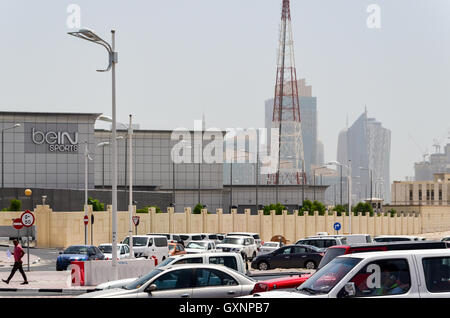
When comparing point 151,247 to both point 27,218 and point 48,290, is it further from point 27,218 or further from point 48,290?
point 48,290

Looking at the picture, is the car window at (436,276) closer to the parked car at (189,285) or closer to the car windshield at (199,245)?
the parked car at (189,285)

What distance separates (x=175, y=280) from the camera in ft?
48.5

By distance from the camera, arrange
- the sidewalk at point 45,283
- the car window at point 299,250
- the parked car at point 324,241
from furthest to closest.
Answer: the parked car at point 324,241 → the car window at point 299,250 → the sidewalk at point 45,283

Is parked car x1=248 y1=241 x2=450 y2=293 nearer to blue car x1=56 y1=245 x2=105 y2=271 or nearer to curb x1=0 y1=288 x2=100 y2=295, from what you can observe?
curb x1=0 y1=288 x2=100 y2=295

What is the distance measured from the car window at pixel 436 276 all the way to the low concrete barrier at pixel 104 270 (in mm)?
19255

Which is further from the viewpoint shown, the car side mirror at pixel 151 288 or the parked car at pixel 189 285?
the parked car at pixel 189 285

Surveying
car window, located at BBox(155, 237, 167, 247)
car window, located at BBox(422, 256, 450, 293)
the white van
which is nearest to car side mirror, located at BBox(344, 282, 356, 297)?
car window, located at BBox(422, 256, 450, 293)

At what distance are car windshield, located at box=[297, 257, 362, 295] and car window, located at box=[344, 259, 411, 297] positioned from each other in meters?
0.24

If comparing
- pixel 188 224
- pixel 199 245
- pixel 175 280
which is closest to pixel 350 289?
pixel 175 280

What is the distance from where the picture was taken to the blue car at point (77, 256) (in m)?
37.5

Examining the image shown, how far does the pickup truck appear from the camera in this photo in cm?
999

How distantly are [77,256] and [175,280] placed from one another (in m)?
23.9

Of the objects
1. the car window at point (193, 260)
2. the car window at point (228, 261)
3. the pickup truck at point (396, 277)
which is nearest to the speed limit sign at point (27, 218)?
the car window at point (193, 260)
